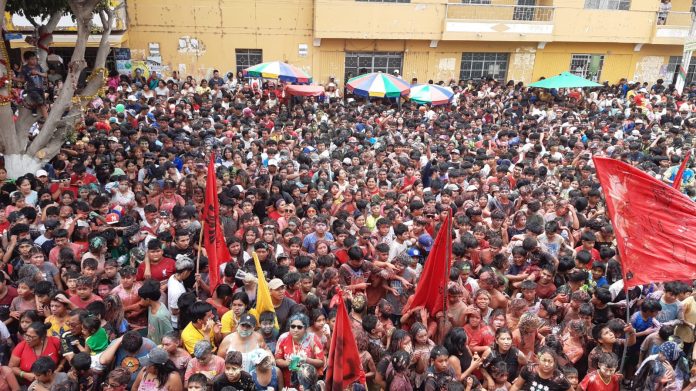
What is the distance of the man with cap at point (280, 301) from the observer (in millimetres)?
4844

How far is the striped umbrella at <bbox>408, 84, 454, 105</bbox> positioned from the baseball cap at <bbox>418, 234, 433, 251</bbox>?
324 inches

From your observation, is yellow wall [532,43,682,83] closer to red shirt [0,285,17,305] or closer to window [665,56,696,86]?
window [665,56,696,86]

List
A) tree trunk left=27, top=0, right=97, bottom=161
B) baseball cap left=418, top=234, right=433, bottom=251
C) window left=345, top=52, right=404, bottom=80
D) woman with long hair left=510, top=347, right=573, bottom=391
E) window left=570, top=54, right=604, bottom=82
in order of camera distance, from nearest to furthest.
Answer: woman with long hair left=510, top=347, right=573, bottom=391 → baseball cap left=418, top=234, right=433, bottom=251 → tree trunk left=27, top=0, right=97, bottom=161 → window left=345, top=52, right=404, bottom=80 → window left=570, top=54, right=604, bottom=82

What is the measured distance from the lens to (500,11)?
21.0 m

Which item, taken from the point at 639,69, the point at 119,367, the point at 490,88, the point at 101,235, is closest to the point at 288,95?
the point at 490,88

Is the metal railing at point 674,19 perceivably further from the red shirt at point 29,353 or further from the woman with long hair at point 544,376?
the red shirt at point 29,353

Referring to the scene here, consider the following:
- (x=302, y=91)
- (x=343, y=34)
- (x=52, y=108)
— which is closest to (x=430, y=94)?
(x=302, y=91)

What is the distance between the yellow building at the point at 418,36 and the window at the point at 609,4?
0.05 m

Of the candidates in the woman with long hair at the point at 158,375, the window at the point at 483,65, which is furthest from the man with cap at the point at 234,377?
the window at the point at 483,65

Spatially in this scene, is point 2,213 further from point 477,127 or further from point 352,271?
point 477,127

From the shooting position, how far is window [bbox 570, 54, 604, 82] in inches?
898

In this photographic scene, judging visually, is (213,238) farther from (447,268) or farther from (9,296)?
(447,268)

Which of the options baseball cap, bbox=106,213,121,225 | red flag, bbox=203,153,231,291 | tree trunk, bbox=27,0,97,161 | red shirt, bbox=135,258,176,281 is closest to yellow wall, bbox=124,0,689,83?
tree trunk, bbox=27,0,97,161

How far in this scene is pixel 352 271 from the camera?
568cm
